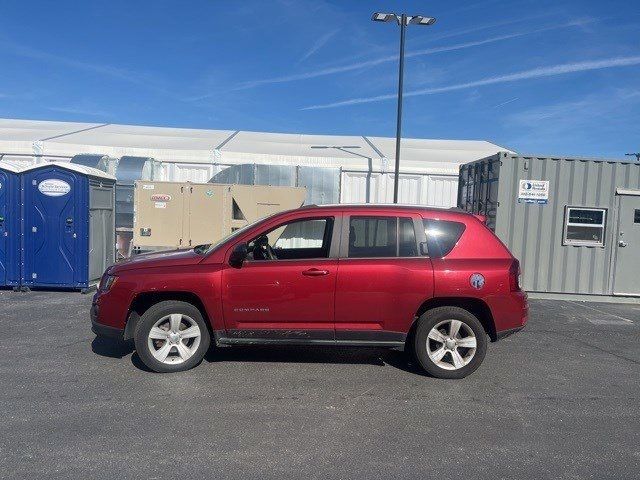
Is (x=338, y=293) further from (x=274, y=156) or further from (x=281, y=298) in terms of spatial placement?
(x=274, y=156)

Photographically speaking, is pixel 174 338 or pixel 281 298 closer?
pixel 281 298

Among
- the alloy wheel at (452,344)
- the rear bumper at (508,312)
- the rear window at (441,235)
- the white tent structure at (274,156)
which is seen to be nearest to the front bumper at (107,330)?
the alloy wheel at (452,344)

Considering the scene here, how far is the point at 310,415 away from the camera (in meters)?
4.18

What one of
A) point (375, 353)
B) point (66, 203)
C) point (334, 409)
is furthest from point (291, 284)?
point (66, 203)

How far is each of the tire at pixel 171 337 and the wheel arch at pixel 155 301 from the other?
0.07 metres

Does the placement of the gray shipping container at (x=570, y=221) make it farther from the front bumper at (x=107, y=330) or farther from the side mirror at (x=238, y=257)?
the front bumper at (x=107, y=330)

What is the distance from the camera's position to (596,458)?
3561mm

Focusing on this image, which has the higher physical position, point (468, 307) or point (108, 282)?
point (108, 282)

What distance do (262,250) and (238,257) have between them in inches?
11.7

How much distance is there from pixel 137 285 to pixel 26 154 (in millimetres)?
14427

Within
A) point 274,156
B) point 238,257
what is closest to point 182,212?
point 274,156

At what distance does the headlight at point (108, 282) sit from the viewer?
16.7 ft

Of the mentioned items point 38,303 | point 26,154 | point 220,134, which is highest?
point 220,134

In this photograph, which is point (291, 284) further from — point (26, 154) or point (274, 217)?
point (26, 154)
